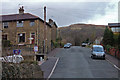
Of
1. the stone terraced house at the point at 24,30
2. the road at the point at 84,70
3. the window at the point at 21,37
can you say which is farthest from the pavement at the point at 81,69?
the window at the point at 21,37

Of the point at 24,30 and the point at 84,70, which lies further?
the point at 24,30

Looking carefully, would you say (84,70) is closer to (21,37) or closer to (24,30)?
(24,30)

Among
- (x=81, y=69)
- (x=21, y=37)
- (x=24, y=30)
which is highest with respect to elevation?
(x=24, y=30)

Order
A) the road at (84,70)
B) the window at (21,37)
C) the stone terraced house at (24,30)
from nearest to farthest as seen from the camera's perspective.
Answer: the road at (84,70), the stone terraced house at (24,30), the window at (21,37)

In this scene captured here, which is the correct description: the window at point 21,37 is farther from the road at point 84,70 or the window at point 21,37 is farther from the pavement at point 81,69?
the road at point 84,70

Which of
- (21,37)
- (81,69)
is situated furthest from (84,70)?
(21,37)

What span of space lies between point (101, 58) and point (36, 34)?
466 inches

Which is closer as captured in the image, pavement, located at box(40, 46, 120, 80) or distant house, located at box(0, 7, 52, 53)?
pavement, located at box(40, 46, 120, 80)

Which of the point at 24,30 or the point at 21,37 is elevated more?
the point at 24,30

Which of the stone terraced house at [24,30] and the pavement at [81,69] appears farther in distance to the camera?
the stone terraced house at [24,30]

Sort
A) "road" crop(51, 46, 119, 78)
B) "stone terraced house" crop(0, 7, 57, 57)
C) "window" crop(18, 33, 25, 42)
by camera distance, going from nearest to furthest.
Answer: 1. "road" crop(51, 46, 119, 78)
2. "stone terraced house" crop(0, 7, 57, 57)
3. "window" crop(18, 33, 25, 42)

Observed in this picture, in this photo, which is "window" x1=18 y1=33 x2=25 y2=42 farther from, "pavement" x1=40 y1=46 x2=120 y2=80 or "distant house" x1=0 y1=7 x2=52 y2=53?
"pavement" x1=40 y1=46 x2=120 y2=80

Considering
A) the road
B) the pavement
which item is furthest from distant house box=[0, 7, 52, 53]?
the road

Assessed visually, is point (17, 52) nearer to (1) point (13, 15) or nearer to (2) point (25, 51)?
(2) point (25, 51)
